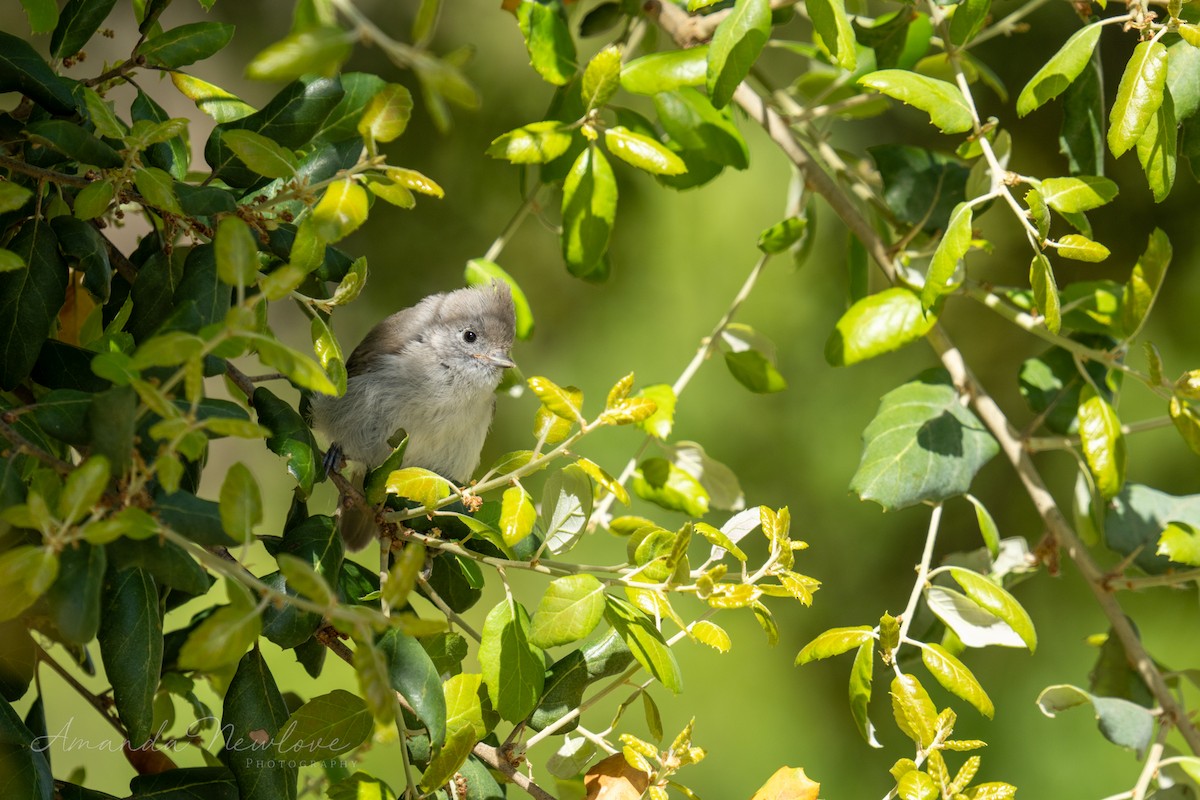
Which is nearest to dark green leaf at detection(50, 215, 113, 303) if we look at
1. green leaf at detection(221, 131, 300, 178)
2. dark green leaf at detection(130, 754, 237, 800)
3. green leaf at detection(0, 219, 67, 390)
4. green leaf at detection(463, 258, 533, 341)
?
green leaf at detection(0, 219, 67, 390)

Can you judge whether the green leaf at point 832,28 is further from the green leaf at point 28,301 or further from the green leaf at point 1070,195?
the green leaf at point 28,301

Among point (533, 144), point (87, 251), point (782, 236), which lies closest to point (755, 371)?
point (782, 236)

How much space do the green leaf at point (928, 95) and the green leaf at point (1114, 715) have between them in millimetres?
710

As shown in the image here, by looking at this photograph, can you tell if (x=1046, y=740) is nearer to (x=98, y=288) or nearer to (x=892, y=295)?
(x=892, y=295)

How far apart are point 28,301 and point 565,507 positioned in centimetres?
57

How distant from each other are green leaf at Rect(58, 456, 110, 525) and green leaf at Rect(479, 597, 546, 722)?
474mm

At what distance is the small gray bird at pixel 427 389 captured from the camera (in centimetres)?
202

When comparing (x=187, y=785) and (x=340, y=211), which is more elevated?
(x=340, y=211)

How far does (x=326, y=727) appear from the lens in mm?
1029

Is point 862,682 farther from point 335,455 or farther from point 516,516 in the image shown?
point 335,455

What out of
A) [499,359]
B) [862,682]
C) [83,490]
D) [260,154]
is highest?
[260,154]

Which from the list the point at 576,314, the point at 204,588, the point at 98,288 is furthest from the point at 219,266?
the point at 576,314

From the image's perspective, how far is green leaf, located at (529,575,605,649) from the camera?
1.04m

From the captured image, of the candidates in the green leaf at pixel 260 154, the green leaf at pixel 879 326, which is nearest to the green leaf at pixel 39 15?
the green leaf at pixel 260 154
